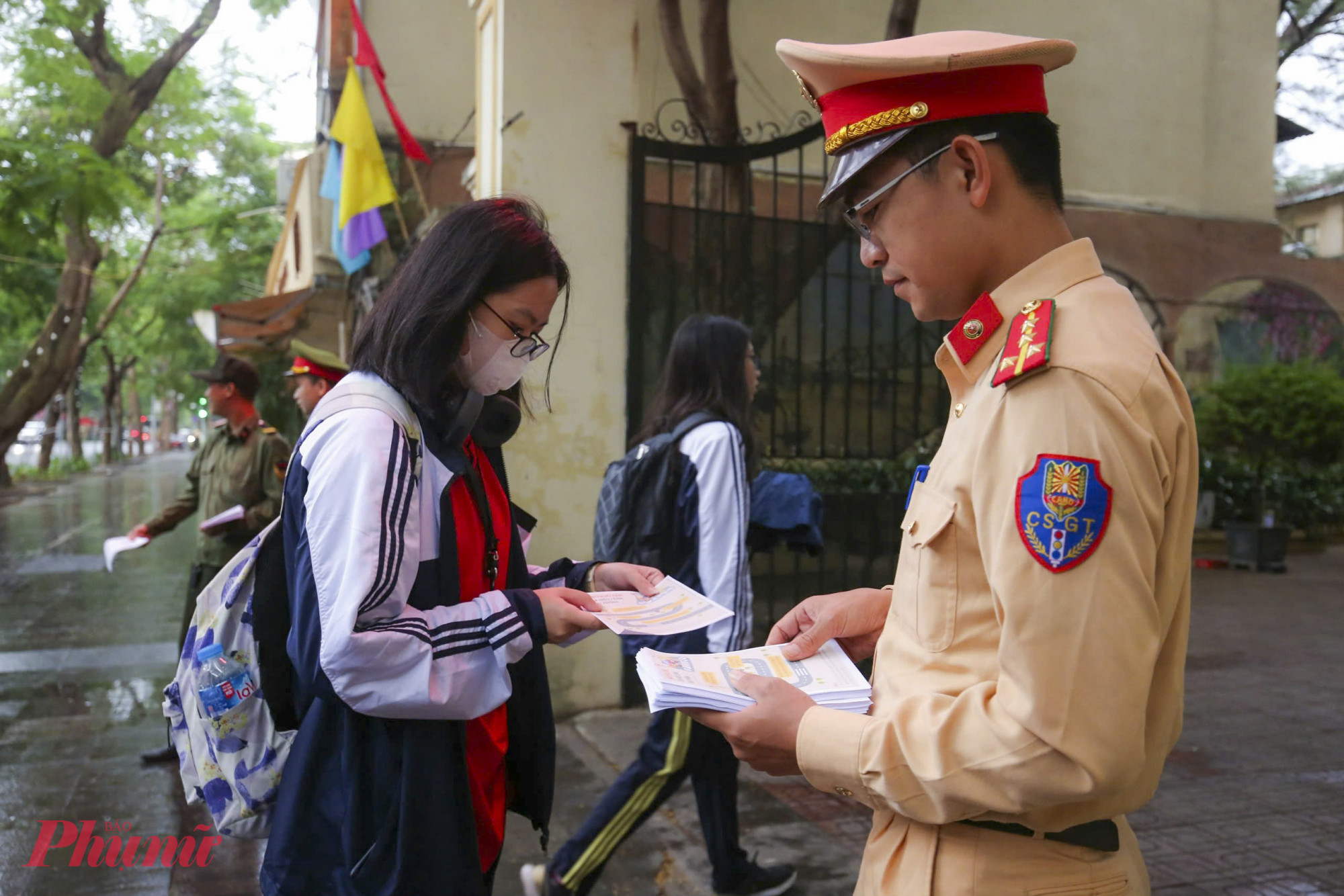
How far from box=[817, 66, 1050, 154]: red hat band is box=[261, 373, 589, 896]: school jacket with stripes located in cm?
99

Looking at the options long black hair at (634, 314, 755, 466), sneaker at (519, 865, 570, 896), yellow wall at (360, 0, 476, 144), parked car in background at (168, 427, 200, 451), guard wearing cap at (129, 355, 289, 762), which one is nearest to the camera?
sneaker at (519, 865, 570, 896)

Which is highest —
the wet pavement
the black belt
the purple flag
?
the purple flag

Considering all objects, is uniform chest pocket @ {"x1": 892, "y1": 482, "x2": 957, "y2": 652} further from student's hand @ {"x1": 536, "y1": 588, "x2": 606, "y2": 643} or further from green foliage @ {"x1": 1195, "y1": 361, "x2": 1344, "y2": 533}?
green foliage @ {"x1": 1195, "y1": 361, "x2": 1344, "y2": 533}

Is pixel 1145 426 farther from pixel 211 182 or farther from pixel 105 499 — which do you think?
pixel 211 182

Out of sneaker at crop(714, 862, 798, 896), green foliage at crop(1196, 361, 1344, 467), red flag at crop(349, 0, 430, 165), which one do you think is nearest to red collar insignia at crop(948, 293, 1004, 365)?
sneaker at crop(714, 862, 798, 896)

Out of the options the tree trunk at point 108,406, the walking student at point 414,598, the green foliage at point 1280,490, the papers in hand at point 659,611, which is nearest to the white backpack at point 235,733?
the walking student at point 414,598

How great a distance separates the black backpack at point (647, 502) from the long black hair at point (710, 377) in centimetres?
6

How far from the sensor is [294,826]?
6.21 ft

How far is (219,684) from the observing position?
2074 millimetres

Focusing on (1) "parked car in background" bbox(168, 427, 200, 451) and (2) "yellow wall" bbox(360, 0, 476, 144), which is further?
(1) "parked car in background" bbox(168, 427, 200, 451)

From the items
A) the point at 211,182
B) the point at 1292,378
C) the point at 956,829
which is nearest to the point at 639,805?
the point at 956,829

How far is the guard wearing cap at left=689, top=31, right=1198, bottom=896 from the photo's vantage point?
119cm

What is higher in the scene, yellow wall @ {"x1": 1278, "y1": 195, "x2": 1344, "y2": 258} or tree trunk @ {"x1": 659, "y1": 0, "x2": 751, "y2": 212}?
yellow wall @ {"x1": 1278, "y1": 195, "x2": 1344, "y2": 258}

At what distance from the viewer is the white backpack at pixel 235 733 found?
207 centimetres
